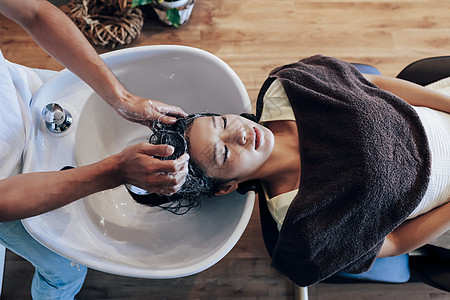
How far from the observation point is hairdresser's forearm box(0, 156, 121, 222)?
81cm

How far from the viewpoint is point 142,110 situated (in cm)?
105

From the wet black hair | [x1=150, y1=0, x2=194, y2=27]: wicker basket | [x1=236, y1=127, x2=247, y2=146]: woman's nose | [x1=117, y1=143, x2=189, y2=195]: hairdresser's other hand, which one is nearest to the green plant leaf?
[x1=150, y1=0, x2=194, y2=27]: wicker basket

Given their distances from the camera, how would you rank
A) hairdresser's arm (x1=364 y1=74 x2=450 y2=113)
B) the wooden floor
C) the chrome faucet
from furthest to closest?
the wooden floor, hairdresser's arm (x1=364 y1=74 x2=450 y2=113), the chrome faucet

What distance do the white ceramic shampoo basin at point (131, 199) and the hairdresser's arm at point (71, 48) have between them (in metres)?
0.10

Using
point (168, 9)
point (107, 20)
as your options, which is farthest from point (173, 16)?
point (107, 20)

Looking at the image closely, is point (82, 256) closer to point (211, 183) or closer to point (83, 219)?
point (83, 219)

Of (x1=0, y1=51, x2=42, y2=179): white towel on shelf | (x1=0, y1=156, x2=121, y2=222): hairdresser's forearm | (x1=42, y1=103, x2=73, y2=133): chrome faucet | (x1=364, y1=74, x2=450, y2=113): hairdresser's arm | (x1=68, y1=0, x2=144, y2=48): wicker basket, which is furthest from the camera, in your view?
(x1=68, y1=0, x2=144, y2=48): wicker basket

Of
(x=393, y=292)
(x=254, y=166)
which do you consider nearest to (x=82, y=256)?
(x=254, y=166)

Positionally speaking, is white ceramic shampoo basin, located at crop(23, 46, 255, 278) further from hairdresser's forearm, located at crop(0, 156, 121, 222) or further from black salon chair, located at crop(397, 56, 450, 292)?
black salon chair, located at crop(397, 56, 450, 292)

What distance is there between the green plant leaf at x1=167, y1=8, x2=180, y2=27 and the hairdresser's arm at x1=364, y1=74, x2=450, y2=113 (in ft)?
3.44

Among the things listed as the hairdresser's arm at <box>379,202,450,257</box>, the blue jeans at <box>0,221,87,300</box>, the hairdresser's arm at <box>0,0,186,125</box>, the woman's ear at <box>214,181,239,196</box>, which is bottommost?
the blue jeans at <box>0,221,87,300</box>

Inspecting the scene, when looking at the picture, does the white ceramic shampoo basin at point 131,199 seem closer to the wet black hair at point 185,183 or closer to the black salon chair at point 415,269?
the wet black hair at point 185,183

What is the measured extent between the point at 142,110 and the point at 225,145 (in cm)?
26

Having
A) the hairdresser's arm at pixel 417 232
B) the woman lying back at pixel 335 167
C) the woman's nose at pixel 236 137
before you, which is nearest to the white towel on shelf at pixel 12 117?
the woman lying back at pixel 335 167
